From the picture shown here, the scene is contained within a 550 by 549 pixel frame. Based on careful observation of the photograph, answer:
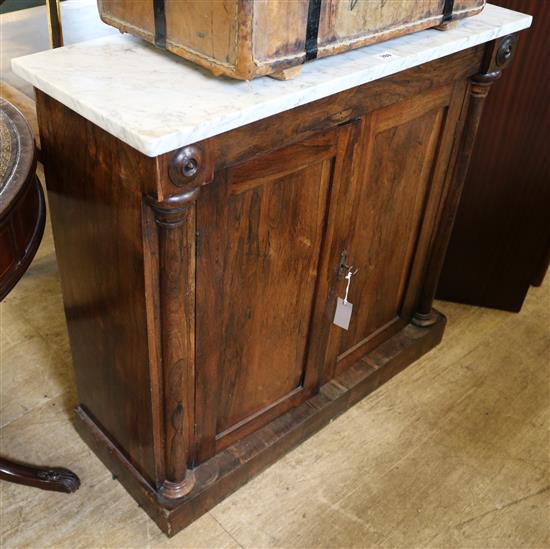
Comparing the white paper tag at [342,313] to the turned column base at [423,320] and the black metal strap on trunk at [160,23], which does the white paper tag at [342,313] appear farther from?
the black metal strap on trunk at [160,23]

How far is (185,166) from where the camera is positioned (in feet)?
3.76

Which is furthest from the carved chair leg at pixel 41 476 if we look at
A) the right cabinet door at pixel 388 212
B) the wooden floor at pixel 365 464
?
the right cabinet door at pixel 388 212

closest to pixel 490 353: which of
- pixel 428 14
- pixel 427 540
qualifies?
pixel 427 540

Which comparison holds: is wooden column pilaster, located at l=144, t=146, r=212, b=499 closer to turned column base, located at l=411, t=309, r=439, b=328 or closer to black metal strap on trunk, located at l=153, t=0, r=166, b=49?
black metal strap on trunk, located at l=153, t=0, r=166, b=49

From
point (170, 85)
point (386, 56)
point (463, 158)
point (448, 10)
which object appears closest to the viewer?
point (170, 85)

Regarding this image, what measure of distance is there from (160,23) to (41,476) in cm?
112

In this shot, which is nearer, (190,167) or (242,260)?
(190,167)

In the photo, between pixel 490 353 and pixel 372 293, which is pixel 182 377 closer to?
pixel 372 293

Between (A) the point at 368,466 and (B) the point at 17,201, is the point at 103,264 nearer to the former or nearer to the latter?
(B) the point at 17,201

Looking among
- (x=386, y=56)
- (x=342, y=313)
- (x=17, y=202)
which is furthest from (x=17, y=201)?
(x=342, y=313)

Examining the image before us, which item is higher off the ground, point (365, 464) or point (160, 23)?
point (160, 23)

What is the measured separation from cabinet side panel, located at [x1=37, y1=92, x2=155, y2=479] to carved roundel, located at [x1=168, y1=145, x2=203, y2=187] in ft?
0.14

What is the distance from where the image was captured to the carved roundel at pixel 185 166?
1.13m

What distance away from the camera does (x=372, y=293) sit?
6.39ft
